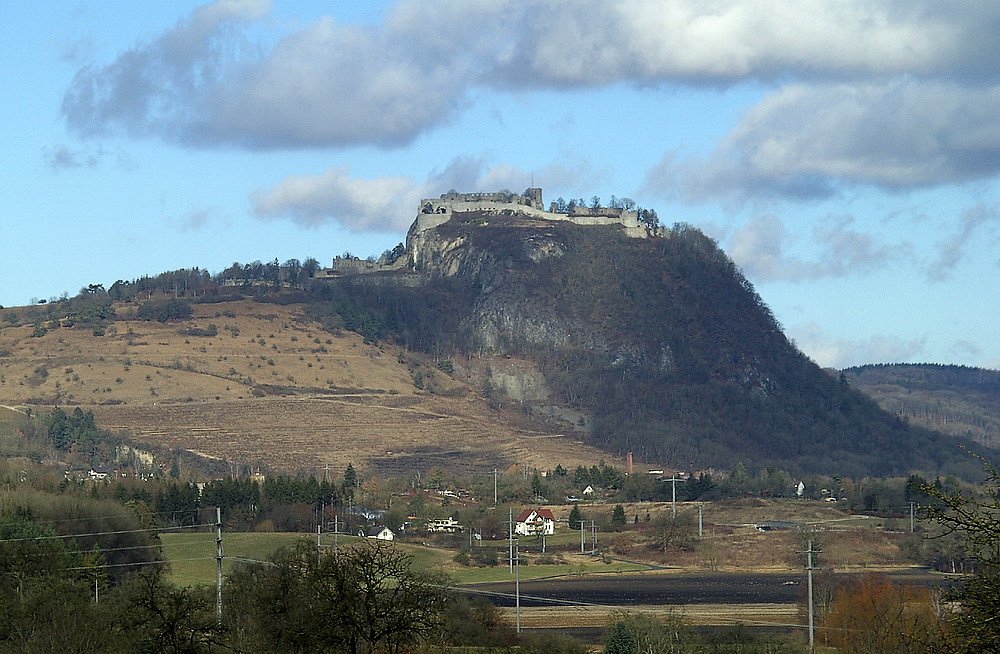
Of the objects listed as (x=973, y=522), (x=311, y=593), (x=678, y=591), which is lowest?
(x=678, y=591)

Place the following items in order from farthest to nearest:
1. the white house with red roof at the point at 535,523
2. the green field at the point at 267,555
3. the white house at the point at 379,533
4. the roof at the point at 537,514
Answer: the roof at the point at 537,514 → the white house with red roof at the point at 535,523 → the white house at the point at 379,533 → the green field at the point at 267,555

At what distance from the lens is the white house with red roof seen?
14362 cm

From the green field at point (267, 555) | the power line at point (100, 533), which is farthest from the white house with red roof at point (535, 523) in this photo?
the power line at point (100, 533)

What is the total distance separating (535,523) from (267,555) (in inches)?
1943

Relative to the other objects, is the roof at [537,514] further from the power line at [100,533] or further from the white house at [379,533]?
the power line at [100,533]

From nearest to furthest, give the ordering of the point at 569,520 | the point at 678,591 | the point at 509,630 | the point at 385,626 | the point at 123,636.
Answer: the point at 385,626, the point at 123,636, the point at 509,630, the point at 678,591, the point at 569,520

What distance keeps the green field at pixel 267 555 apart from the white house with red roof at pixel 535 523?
50.7ft

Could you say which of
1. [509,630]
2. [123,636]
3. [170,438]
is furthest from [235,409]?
[123,636]

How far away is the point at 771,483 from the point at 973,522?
175926 millimetres

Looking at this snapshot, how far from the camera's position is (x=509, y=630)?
74.9m

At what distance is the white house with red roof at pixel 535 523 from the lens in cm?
14362

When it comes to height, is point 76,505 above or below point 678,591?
above

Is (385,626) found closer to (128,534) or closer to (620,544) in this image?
(128,534)

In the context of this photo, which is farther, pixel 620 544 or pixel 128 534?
pixel 620 544
